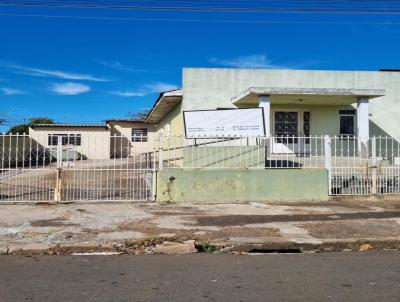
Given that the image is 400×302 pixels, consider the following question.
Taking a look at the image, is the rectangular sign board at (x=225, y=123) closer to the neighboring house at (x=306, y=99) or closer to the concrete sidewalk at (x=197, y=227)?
the concrete sidewalk at (x=197, y=227)

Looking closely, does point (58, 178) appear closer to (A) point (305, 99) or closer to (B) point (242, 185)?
(B) point (242, 185)

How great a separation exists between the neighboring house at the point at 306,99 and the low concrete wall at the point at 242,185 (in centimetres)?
641

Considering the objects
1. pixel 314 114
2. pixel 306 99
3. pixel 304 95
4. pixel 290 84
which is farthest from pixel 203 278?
pixel 314 114

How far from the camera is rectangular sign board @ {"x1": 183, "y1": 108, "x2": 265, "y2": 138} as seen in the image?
1373cm

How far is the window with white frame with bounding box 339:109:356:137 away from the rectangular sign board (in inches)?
347

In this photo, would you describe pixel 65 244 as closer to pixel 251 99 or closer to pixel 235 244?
pixel 235 244

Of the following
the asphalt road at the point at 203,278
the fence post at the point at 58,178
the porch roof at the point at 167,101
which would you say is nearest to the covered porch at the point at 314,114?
the porch roof at the point at 167,101

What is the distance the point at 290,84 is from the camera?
812 inches

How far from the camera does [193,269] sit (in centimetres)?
629

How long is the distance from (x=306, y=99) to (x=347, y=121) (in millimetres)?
2989

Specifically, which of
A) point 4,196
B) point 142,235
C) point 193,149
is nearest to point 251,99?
point 193,149

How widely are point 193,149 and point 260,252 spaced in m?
5.74

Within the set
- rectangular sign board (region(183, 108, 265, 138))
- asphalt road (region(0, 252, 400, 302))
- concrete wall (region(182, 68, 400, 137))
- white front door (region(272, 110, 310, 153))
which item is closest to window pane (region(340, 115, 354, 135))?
concrete wall (region(182, 68, 400, 137))

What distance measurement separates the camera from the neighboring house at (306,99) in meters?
19.7
